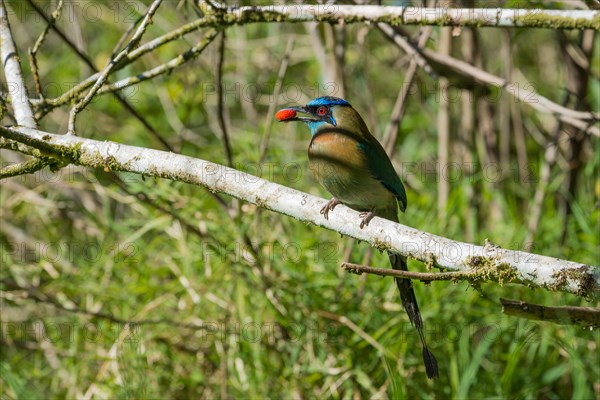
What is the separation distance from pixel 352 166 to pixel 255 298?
3.55 feet

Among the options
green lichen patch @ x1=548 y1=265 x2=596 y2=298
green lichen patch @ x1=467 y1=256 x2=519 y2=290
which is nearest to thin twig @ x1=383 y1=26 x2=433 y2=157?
green lichen patch @ x1=467 y1=256 x2=519 y2=290

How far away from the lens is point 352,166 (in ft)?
11.7

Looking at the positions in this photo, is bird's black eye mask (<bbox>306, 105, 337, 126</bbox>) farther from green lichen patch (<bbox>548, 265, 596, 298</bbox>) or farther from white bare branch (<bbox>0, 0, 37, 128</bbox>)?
green lichen patch (<bbox>548, 265, 596, 298</bbox>)

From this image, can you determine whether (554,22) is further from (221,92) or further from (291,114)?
(221,92)

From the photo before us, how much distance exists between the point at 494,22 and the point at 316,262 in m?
1.99

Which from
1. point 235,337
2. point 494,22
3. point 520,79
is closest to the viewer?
point 494,22

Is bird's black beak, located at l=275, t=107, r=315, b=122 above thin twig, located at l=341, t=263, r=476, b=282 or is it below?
above

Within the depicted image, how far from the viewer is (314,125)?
3814 mm

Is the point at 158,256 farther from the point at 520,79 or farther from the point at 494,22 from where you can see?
the point at 520,79

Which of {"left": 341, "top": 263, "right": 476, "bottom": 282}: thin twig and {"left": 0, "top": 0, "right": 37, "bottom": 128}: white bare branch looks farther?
{"left": 0, "top": 0, "right": 37, "bottom": 128}: white bare branch

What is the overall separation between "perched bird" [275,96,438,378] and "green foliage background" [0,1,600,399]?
1.31 ft

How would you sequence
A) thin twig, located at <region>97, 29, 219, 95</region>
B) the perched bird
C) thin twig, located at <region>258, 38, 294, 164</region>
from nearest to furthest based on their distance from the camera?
thin twig, located at <region>97, 29, 219, 95</region>, the perched bird, thin twig, located at <region>258, 38, 294, 164</region>

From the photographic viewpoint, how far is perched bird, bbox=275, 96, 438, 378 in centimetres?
349

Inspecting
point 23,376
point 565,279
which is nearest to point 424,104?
point 23,376
